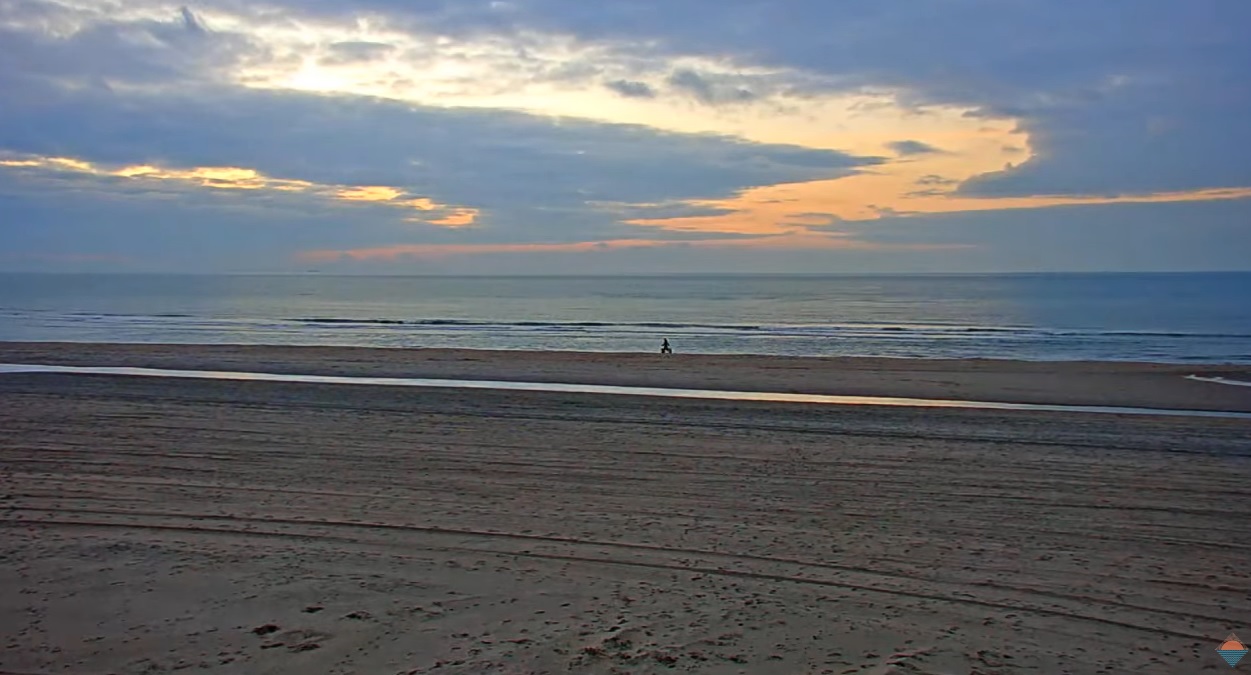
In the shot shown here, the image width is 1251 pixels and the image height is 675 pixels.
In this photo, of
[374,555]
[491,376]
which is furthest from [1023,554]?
[491,376]

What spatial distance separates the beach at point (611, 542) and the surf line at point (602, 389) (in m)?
3.17

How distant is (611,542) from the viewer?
738 cm

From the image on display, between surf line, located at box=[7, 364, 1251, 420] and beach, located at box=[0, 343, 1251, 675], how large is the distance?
10.4 ft

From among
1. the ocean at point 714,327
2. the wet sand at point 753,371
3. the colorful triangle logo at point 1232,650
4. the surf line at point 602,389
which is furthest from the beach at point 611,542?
the ocean at point 714,327

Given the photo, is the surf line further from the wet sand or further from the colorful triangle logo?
the colorful triangle logo

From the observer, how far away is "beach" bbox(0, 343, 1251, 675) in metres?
5.18

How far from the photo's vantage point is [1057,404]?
19641mm

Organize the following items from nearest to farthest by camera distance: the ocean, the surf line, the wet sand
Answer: the surf line
the wet sand
the ocean

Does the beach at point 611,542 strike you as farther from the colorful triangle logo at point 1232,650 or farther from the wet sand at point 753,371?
the wet sand at point 753,371

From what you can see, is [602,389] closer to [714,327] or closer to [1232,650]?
[1232,650]

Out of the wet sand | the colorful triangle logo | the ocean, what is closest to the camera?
the colorful triangle logo

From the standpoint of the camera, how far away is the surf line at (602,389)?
18.5 meters

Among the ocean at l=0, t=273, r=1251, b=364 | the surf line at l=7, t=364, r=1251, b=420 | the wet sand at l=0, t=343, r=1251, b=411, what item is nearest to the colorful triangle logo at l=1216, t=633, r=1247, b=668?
the surf line at l=7, t=364, r=1251, b=420

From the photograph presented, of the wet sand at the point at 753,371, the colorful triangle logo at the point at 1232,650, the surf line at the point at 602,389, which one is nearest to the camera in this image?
the colorful triangle logo at the point at 1232,650
